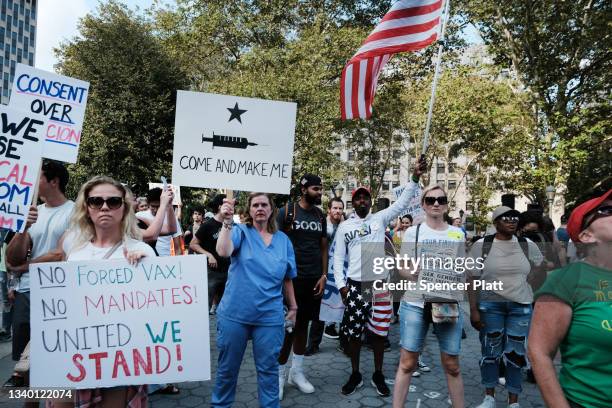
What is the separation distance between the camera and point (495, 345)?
160 inches

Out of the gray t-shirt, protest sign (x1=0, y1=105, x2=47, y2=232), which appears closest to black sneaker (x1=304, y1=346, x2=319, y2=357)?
the gray t-shirt

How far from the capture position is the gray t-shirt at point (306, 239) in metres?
4.66

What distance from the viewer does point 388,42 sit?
520 cm

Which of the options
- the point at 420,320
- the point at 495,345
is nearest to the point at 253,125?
the point at 420,320

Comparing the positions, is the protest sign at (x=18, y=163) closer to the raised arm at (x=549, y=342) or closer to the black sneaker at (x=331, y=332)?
the raised arm at (x=549, y=342)

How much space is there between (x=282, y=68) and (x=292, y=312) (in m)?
18.0

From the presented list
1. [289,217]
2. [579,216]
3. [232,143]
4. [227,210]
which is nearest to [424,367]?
[289,217]

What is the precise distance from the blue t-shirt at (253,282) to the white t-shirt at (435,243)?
1060 mm

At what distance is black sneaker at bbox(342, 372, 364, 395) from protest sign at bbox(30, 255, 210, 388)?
231 cm

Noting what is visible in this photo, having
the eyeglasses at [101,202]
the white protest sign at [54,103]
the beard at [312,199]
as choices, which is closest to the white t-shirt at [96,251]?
the eyeglasses at [101,202]

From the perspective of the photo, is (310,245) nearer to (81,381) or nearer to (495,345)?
(495,345)

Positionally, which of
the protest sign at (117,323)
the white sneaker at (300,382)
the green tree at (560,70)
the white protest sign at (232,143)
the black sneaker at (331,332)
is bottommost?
the black sneaker at (331,332)

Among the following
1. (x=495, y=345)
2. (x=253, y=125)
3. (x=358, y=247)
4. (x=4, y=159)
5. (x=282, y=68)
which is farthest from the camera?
(x=282, y=68)

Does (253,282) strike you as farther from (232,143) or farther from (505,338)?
(505,338)
